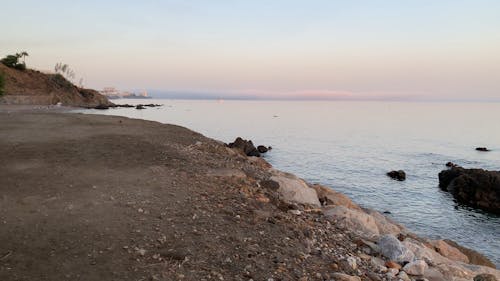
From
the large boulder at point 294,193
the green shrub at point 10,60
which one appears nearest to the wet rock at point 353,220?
the large boulder at point 294,193

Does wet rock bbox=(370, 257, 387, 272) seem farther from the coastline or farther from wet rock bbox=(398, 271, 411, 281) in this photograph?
wet rock bbox=(398, 271, 411, 281)

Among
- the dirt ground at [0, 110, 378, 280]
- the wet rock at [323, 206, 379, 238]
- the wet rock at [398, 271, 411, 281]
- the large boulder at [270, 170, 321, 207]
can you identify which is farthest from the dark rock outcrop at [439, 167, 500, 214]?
the wet rock at [398, 271, 411, 281]

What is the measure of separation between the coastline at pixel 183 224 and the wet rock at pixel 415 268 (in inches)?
9.3

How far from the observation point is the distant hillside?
7899 cm

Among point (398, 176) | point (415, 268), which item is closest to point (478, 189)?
point (398, 176)

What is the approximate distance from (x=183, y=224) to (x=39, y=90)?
337 feet

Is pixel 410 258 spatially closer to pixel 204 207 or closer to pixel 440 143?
pixel 204 207

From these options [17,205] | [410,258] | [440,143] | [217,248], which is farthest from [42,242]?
[440,143]

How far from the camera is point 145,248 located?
20.0ft

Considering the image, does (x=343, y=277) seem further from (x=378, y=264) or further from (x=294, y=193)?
(x=294, y=193)

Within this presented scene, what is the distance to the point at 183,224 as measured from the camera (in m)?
7.18

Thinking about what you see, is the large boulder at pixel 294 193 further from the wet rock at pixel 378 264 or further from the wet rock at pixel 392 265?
the wet rock at pixel 392 265

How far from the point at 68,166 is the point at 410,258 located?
945cm

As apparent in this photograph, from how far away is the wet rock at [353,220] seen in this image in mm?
9073
